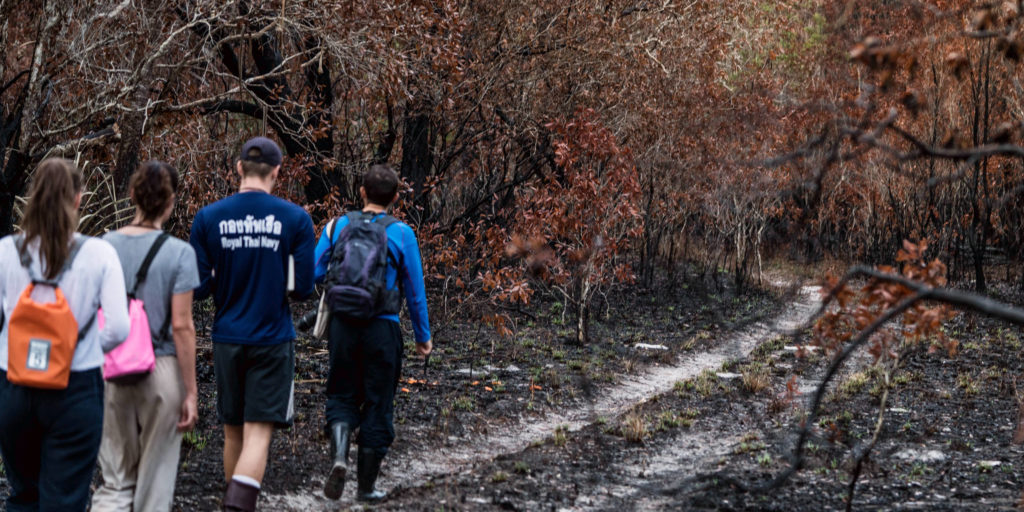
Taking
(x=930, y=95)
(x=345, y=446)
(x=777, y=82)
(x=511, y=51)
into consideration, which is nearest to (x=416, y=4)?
(x=511, y=51)

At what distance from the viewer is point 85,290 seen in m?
3.55

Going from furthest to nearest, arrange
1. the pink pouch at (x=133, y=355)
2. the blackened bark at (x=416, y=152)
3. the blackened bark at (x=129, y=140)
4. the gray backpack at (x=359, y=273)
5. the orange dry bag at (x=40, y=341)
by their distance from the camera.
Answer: the blackened bark at (x=416, y=152)
the blackened bark at (x=129, y=140)
the gray backpack at (x=359, y=273)
the pink pouch at (x=133, y=355)
the orange dry bag at (x=40, y=341)

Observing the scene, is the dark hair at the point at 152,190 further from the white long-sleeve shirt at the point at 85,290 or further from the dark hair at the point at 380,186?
the dark hair at the point at 380,186

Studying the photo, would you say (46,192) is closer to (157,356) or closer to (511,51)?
(157,356)

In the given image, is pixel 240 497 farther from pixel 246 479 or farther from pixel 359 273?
pixel 359 273

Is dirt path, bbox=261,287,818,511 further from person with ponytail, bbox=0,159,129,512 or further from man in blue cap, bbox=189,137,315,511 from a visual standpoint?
person with ponytail, bbox=0,159,129,512

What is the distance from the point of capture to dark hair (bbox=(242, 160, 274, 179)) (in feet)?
15.0

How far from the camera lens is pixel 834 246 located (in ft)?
103

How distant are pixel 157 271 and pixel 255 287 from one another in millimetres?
639

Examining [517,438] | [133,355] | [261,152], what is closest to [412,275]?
[261,152]

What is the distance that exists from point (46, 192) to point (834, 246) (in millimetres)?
30353

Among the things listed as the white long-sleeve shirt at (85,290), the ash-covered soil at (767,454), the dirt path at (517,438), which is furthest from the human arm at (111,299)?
the ash-covered soil at (767,454)

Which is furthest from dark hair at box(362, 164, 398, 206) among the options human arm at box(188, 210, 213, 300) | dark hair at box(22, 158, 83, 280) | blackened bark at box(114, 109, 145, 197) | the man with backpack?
blackened bark at box(114, 109, 145, 197)

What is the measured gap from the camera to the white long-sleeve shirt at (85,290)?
3508mm
